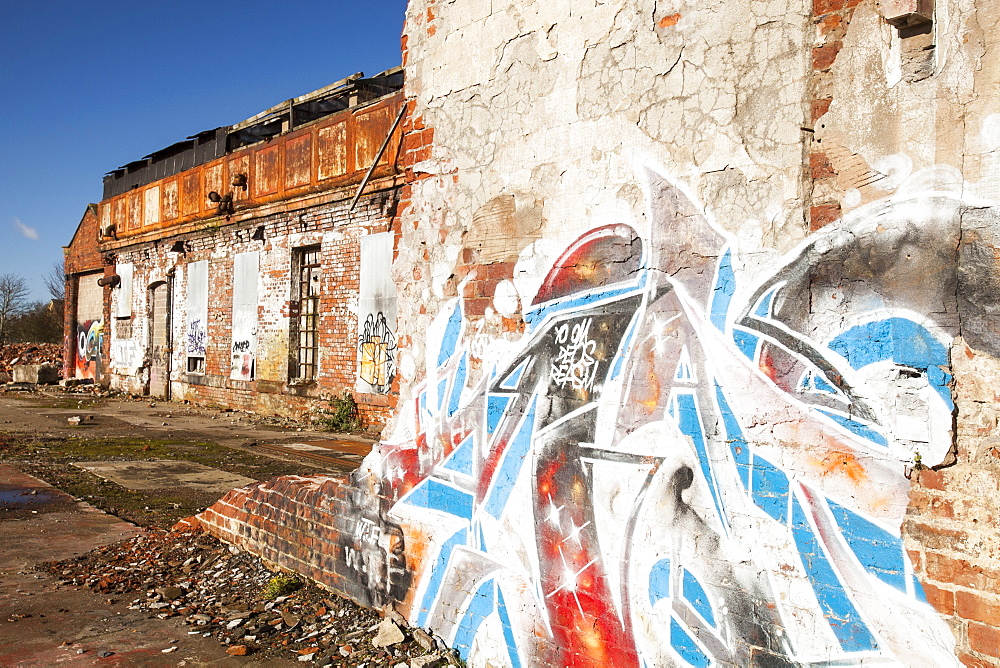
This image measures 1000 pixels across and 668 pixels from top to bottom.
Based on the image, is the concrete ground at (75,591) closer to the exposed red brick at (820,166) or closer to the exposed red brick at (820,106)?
the exposed red brick at (820,166)

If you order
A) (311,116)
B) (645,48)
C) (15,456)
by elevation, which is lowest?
(15,456)

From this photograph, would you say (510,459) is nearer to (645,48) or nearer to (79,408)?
(645,48)


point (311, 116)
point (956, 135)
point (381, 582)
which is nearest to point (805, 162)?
point (956, 135)

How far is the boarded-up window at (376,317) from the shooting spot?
444 inches

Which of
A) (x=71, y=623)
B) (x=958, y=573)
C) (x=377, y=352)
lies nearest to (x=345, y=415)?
(x=377, y=352)

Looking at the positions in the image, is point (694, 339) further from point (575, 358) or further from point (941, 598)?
point (941, 598)

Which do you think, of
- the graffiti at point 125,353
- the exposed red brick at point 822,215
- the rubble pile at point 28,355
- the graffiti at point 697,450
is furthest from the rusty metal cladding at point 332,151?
the rubble pile at point 28,355

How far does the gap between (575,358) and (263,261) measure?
40.4ft

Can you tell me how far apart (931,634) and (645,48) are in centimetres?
227

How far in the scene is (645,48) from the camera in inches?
116

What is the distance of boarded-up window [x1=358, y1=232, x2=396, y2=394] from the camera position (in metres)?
11.3

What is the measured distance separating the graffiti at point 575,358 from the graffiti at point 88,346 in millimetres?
21082

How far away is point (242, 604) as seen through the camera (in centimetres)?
445

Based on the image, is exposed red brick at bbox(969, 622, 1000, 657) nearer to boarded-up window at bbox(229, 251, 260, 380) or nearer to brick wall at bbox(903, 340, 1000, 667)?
brick wall at bbox(903, 340, 1000, 667)
